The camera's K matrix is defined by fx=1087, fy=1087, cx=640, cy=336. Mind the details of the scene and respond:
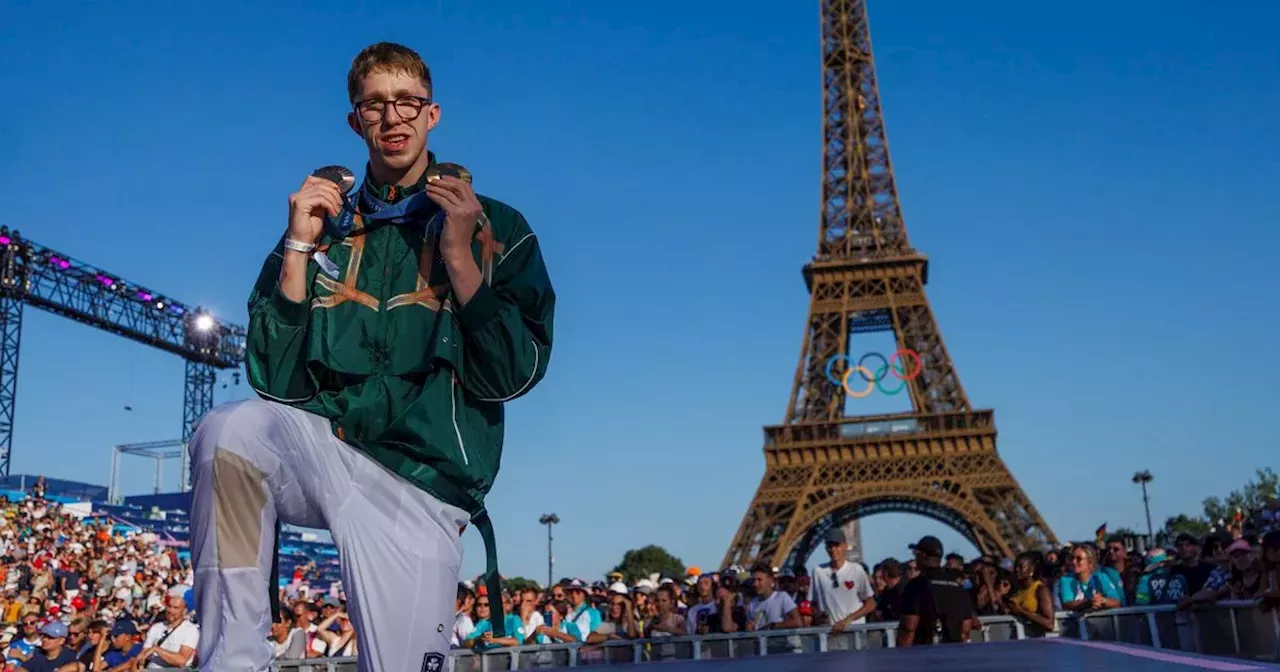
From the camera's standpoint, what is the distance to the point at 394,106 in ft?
8.61

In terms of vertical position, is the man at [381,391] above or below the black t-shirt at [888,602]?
above

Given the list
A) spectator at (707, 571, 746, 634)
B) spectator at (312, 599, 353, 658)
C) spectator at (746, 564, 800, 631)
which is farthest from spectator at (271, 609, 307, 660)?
spectator at (746, 564, 800, 631)

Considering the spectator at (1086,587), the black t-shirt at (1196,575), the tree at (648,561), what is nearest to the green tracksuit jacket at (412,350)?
the spectator at (1086,587)

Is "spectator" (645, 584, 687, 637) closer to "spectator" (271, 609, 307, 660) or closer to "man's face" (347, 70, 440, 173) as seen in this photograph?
"spectator" (271, 609, 307, 660)

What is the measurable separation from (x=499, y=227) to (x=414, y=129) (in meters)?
0.32

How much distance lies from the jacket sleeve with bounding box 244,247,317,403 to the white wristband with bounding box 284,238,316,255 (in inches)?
3.6

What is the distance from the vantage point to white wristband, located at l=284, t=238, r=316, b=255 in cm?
250

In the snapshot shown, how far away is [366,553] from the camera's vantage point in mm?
2293

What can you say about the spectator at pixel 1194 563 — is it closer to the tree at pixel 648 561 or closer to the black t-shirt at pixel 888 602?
the black t-shirt at pixel 888 602

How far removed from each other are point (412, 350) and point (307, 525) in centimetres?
45

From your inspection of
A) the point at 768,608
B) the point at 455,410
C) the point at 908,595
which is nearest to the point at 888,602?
the point at 768,608

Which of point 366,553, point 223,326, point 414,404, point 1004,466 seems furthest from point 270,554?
point 223,326

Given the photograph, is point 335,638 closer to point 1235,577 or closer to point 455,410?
point 1235,577

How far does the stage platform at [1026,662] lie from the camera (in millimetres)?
3287
